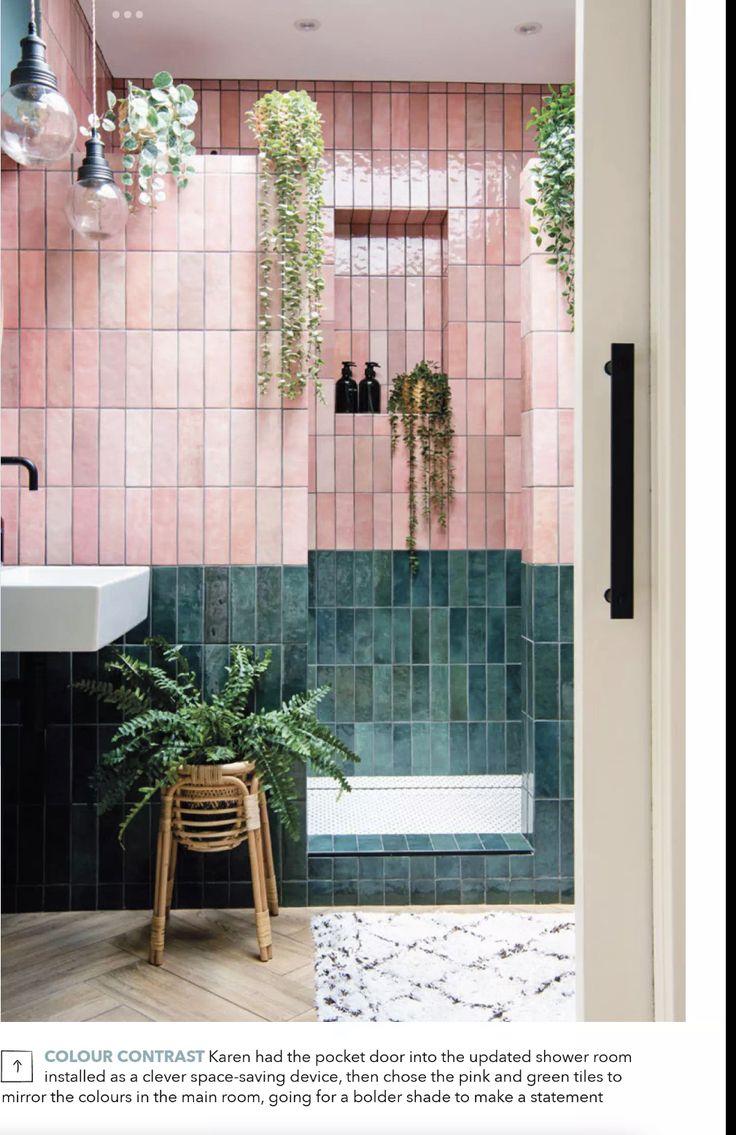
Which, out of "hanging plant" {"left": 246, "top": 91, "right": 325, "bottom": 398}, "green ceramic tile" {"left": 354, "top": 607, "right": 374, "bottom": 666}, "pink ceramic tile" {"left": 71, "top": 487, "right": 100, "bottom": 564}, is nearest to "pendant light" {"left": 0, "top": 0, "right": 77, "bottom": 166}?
"hanging plant" {"left": 246, "top": 91, "right": 325, "bottom": 398}

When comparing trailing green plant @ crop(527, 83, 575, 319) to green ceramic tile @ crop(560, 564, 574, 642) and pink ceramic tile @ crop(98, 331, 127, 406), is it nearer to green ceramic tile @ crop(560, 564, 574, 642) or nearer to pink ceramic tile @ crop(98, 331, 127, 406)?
green ceramic tile @ crop(560, 564, 574, 642)

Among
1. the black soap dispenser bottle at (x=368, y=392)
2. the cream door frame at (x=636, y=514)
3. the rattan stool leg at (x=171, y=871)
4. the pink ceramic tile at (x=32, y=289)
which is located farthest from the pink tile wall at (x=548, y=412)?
the cream door frame at (x=636, y=514)

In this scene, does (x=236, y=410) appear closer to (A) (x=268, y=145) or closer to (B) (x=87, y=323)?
(B) (x=87, y=323)

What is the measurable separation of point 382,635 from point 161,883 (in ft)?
4.89

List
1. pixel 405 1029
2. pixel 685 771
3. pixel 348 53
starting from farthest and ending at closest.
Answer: pixel 348 53 → pixel 685 771 → pixel 405 1029

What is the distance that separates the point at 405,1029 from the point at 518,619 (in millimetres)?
2872

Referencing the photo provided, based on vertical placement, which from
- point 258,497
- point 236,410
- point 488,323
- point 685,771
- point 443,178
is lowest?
point 685,771

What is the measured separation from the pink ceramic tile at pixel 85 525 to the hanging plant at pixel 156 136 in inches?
33.3

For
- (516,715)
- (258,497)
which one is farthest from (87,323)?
(516,715)

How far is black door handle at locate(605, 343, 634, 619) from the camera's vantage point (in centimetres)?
97

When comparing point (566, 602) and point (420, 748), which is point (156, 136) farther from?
point (420, 748)

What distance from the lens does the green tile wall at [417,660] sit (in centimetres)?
357

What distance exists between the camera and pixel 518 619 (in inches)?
141

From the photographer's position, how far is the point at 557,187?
2736mm
